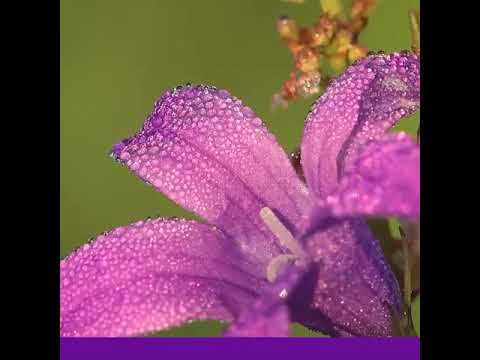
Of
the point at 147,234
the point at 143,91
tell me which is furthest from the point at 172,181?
the point at 143,91

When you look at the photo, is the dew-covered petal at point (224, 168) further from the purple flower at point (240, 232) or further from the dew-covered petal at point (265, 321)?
the dew-covered petal at point (265, 321)

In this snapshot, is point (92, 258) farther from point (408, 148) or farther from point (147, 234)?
point (408, 148)

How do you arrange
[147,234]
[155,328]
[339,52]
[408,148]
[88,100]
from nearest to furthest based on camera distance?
[408,148] → [155,328] → [147,234] → [339,52] → [88,100]

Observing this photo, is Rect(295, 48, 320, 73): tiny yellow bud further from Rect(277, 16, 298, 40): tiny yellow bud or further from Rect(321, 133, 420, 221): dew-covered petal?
Rect(321, 133, 420, 221): dew-covered petal

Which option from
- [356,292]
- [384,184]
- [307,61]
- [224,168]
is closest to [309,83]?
[307,61]

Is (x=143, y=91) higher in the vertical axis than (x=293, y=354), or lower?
higher

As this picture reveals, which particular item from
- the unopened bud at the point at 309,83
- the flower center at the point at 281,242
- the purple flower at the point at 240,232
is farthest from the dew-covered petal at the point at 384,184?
the unopened bud at the point at 309,83

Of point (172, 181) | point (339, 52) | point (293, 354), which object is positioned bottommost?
point (293, 354)
